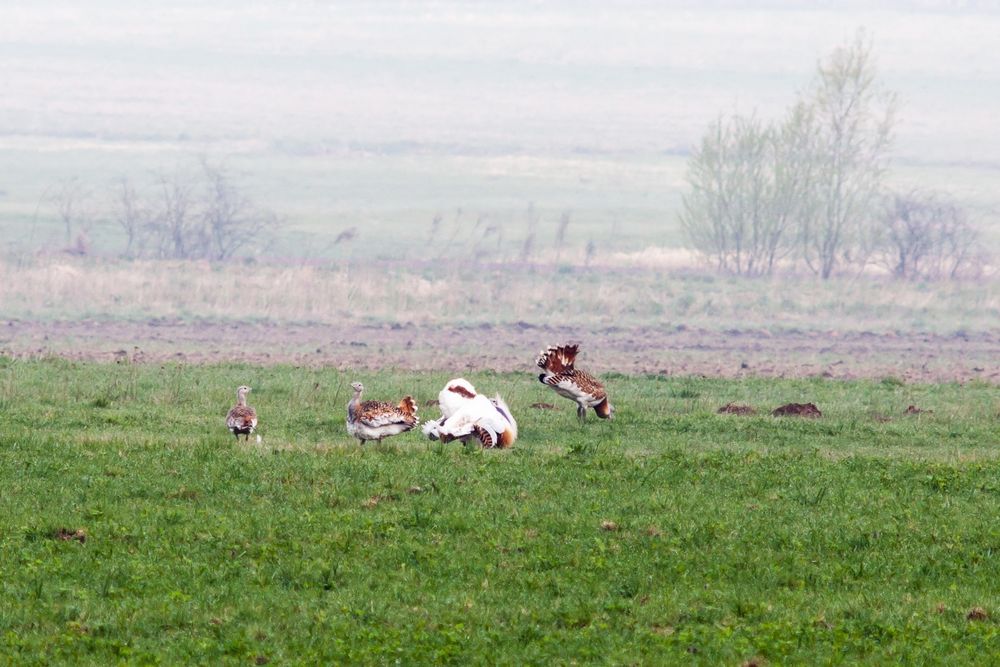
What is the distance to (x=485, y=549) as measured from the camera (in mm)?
14398

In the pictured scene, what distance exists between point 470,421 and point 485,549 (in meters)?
6.71

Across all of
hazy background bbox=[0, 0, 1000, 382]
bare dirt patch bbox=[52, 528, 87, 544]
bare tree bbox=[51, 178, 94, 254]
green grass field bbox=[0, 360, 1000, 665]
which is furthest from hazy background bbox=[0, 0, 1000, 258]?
bare dirt patch bbox=[52, 528, 87, 544]

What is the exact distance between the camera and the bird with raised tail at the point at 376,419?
20.1 metres

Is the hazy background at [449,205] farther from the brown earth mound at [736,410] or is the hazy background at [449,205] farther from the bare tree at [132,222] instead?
the brown earth mound at [736,410]

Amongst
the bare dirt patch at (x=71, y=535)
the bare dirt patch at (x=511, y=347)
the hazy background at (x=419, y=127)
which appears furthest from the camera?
the hazy background at (x=419, y=127)

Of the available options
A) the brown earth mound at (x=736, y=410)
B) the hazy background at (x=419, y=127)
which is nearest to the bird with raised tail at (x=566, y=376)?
the brown earth mound at (x=736, y=410)

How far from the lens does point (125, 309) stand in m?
59.1

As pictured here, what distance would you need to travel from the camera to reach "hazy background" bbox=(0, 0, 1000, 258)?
11219 cm

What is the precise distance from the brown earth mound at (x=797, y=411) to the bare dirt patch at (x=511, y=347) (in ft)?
37.7

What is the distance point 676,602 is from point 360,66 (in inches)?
7165

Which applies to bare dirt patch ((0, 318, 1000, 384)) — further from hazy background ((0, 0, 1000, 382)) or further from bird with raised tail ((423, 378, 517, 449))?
bird with raised tail ((423, 378, 517, 449))

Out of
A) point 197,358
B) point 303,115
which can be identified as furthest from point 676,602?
point 303,115

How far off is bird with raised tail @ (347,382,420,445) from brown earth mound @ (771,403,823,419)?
8475mm

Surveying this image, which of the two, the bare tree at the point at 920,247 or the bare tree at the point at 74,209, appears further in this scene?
the bare tree at the point at 74,209
